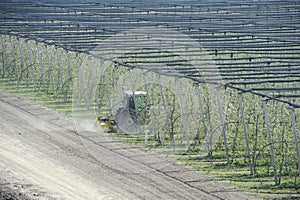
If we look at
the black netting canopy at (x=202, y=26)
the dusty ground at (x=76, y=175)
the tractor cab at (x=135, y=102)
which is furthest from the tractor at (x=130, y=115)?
the black netting canopy at (x=202, y=26)

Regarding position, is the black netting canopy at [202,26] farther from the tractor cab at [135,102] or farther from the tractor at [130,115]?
the tractor at [130,115]

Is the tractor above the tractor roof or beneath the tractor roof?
beneath

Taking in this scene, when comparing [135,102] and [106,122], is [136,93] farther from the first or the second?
[106,122]

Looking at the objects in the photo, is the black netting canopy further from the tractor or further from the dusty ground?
the dusty ground

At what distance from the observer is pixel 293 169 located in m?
25.0

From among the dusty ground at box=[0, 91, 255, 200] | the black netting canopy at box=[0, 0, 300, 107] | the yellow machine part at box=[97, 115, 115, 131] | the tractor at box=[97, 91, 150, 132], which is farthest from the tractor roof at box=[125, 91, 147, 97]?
the dusty ground at box=[0, 91, 255, 200]

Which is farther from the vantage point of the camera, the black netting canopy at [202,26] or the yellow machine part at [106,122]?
the black netting canopy at [202,26]

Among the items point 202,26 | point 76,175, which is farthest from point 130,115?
point 202,26

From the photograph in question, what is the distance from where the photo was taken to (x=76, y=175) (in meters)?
24.5

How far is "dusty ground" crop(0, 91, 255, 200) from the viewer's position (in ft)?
74.1

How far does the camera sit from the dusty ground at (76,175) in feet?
74.1

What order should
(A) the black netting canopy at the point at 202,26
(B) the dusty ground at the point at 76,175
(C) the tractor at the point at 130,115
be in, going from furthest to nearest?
(A) the black netting canopy at the point at 202,26, (C) the tractor at the point at 130,115, (B) the dusty ground at the point at 76,175

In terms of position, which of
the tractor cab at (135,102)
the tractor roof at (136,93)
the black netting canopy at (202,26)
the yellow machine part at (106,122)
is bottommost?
the yellow machine part at (106,122)

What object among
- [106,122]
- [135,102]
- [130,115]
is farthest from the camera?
[106,122]
